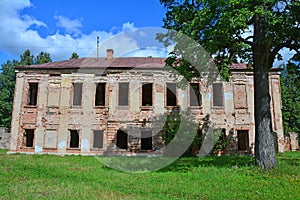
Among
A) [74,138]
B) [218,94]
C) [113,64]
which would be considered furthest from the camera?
[74,138]

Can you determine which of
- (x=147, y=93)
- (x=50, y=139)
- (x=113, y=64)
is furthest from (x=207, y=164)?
(x=50, y=139)

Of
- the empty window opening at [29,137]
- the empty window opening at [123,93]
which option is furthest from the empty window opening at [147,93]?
the empty window opening at [29,137]

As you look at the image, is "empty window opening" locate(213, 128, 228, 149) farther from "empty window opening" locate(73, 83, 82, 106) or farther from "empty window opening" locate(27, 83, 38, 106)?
"empty window opening" locate(27, 83, 38, 106)

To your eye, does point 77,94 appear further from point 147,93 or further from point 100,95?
point 147,93

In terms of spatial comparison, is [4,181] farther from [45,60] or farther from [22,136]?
[45,60]

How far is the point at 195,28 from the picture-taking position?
34.6 feet

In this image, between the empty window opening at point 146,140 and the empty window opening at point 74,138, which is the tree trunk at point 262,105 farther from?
the empty window opening at point 74,138

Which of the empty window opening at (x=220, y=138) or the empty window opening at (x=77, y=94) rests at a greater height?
the empty window opening at (x=77, y=94)

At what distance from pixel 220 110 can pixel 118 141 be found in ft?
27.5

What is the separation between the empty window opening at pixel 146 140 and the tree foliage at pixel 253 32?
9.72 metres

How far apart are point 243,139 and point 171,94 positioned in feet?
23.2

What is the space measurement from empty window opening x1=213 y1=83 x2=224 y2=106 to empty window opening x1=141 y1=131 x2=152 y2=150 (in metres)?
5.75

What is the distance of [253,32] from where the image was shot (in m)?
11.9

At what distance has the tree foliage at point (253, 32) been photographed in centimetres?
944
